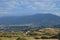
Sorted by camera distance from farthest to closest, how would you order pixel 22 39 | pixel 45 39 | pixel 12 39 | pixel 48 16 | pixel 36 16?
pixel 48 16
pixel 36 16
pixel 45 39
pixel 12 39
pixel 22 39

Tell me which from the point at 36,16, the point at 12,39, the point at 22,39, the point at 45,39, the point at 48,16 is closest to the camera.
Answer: the point at 22,39

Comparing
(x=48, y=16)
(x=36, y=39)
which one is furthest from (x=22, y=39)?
(x=48, y=16)

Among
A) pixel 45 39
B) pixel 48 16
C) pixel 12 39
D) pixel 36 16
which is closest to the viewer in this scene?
pixel 12 39

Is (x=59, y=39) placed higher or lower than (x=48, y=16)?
lower

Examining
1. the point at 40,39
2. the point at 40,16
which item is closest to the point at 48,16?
the point at 40,16

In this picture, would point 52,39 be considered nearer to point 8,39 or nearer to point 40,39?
point 40,39

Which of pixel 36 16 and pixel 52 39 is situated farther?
pixel 36 16

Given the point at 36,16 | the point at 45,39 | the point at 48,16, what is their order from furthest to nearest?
the point at 48,16 → the point at 36,16 → the point at 45,39

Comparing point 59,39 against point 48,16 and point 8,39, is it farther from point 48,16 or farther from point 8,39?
point 48,16

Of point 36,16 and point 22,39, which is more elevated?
point 36,16
